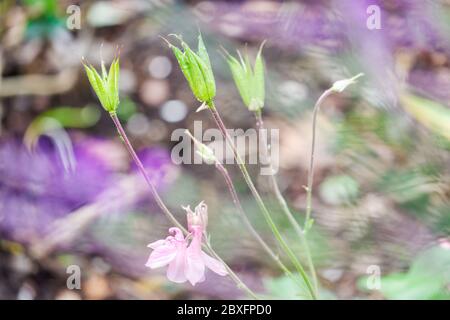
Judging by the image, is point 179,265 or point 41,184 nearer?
point 179,265

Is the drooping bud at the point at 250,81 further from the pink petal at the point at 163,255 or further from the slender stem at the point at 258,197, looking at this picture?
the pink petal at the point at 163,255

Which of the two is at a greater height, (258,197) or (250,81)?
(250,81)

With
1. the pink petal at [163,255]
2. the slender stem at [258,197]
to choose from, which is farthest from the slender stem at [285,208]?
the pink petal at [163,255]

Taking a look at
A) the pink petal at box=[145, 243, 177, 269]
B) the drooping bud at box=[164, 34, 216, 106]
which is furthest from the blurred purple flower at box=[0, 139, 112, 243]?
the drooping bud at box=[164, 34, 216, 106]

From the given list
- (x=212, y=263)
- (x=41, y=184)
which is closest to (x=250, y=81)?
(x=212, y=263)

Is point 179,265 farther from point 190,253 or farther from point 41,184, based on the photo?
point 41,184

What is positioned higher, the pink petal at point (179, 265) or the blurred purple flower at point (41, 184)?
the blurred purple flower at point (41, 184)

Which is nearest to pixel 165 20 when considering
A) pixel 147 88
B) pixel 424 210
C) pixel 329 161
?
pixel 147 88
